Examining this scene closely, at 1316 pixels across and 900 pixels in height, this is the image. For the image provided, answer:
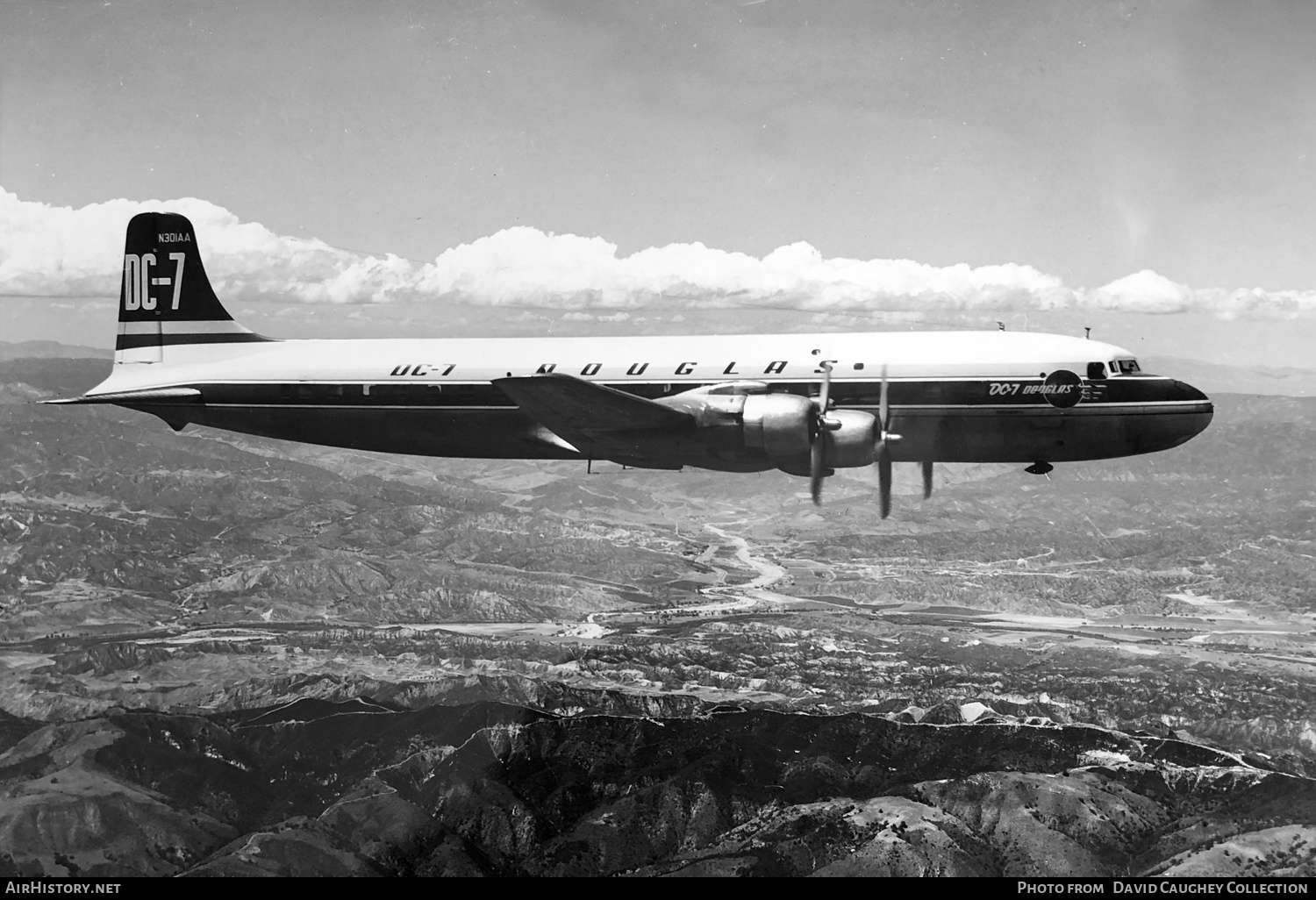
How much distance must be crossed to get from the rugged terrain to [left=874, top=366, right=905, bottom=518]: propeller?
137 feet

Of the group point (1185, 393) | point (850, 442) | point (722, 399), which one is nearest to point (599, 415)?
point (722, 399)

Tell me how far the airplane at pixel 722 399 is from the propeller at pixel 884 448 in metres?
0.07

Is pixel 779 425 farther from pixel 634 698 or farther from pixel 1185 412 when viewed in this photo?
pixel 634 698

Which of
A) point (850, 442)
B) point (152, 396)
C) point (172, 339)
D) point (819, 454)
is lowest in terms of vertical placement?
point (819, 454)

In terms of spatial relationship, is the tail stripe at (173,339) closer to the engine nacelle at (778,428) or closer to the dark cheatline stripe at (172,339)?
the dark cheatline stripe at (172,339)

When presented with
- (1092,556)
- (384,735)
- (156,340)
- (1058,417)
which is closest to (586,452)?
(1058,417)

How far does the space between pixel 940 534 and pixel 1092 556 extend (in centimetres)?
2542

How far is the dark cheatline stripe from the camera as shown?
34.6m

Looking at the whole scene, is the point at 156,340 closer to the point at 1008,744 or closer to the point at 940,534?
the point at 1008,744

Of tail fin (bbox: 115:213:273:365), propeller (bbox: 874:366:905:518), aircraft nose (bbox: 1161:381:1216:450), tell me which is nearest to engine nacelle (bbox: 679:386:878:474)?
propeller (bbox: 874:366:905:518)

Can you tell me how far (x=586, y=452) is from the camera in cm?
2873

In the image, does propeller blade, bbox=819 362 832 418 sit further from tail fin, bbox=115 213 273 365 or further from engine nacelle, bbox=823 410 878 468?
tail fin, bbox=115 213 273 365

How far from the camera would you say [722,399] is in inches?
1001

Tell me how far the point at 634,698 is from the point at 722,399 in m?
74.4
